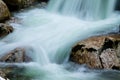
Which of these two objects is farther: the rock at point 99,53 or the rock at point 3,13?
the rock at point 3,13

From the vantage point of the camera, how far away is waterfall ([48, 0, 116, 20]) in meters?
10.0

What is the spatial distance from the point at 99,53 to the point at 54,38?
6.30ft

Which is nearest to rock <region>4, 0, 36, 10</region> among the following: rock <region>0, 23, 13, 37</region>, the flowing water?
the flowing water

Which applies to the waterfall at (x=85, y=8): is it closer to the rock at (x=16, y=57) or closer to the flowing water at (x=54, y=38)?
the flowing water at (x=54, y=38)

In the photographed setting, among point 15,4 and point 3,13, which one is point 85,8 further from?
point 3,13

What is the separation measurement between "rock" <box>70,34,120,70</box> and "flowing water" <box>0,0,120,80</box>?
187mm

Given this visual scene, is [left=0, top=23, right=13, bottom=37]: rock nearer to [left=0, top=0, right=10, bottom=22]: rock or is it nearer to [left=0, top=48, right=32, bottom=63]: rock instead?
[left=0, top=0, right=10, bottom=22]: rock

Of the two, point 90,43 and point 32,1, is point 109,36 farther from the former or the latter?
point 32,1

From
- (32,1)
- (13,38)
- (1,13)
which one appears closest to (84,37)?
(13,38)

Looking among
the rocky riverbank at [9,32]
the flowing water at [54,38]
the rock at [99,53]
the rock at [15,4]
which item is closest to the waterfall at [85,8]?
the flowing water at [54,38]

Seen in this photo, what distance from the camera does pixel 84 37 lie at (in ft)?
26.9

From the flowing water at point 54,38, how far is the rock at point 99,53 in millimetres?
187

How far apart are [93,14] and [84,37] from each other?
2188mm

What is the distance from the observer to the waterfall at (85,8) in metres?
10.0
